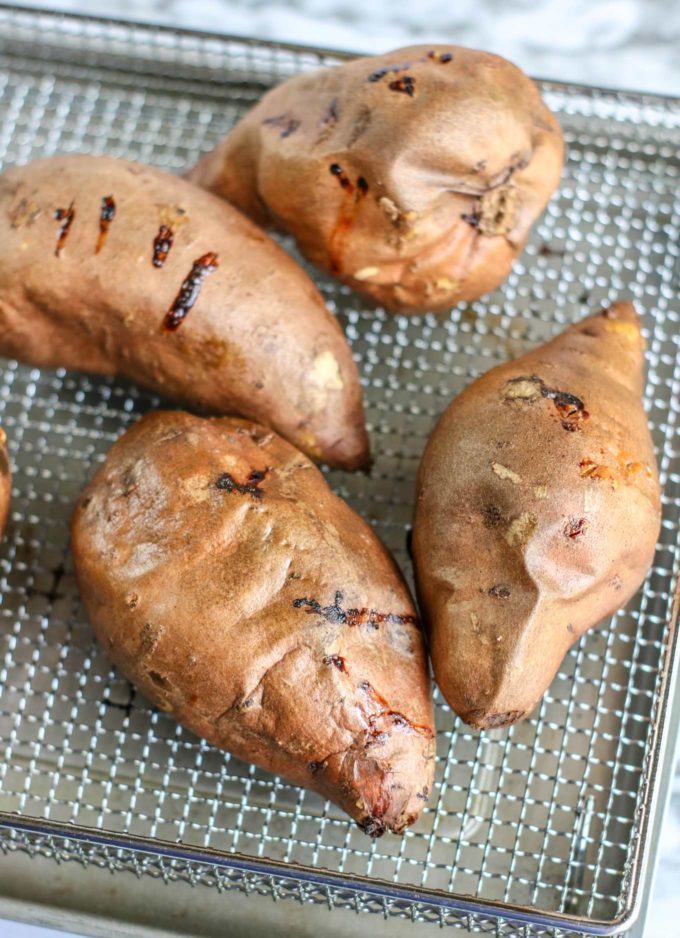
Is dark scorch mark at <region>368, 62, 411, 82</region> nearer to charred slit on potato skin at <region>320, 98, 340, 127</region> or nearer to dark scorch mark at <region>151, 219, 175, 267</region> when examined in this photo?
charred slit on potato skin at <region>320, 98, 340, 127</region>

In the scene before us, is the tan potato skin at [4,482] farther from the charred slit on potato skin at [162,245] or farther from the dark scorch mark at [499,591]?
the dark scorch mark at [499,591]

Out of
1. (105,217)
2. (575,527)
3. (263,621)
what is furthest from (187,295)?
(575,527)

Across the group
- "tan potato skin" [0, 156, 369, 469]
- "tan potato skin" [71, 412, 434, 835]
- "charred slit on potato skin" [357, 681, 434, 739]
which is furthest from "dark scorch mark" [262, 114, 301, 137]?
"charred slit on potato skin" [357, 681, 434, 739]

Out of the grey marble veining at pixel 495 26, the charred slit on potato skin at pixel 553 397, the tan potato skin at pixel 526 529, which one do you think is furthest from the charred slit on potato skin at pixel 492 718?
the grey marble veining at pixel 495 26

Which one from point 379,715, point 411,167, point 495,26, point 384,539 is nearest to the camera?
point 379,715

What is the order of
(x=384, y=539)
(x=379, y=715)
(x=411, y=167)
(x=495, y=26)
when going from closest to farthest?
(x=379, y=715), (x=411, y=167), (x=384, y=539), (x=495, y=26)

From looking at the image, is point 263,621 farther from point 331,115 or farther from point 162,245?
point 331,115

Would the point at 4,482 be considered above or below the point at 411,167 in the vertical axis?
below

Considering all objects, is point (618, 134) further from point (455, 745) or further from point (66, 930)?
point (66, 930)
